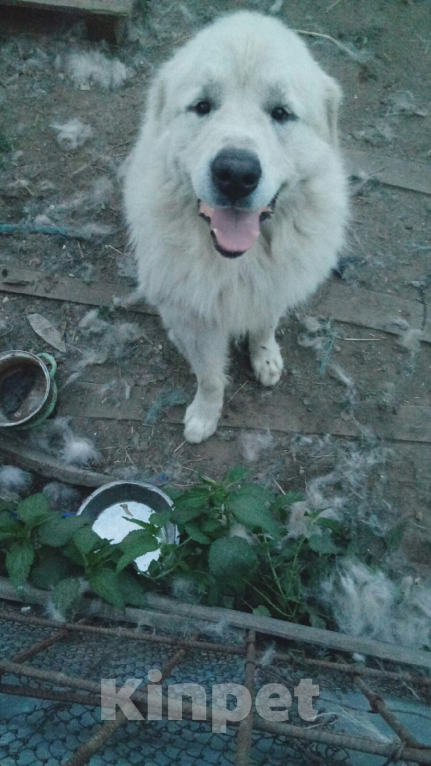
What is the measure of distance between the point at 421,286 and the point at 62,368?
203cm

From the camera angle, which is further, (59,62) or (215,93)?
(59,62)

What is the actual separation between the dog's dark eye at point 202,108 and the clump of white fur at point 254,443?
145cm

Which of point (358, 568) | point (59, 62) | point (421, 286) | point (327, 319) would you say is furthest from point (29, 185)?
point (358, 568)

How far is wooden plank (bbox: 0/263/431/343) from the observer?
2928mm

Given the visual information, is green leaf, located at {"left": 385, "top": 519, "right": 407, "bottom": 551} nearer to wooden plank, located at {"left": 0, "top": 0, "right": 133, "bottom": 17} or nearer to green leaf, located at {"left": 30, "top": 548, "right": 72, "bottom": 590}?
green leaf, located at {"left": 30, "top": 548, "right": 72, "bottom": 590}

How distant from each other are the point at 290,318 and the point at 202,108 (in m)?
1.40

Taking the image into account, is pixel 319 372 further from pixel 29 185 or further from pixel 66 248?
pixel 29 185

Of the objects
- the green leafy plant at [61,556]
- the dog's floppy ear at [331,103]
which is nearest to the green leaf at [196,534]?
the green leafy plant at [61,556]

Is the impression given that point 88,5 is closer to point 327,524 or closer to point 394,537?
point 327,524

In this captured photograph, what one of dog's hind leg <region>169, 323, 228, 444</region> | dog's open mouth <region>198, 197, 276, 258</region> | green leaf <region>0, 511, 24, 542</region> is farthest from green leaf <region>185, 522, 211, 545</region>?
dog's open mouth <region>198, 197, 276, 258</region>

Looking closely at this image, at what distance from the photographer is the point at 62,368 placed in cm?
280

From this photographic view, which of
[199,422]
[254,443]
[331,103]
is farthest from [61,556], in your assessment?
[331,103]

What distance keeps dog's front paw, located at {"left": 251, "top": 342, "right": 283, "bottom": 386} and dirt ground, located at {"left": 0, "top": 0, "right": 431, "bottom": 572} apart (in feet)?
0.23

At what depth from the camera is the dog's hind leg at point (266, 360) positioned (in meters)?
2.63
